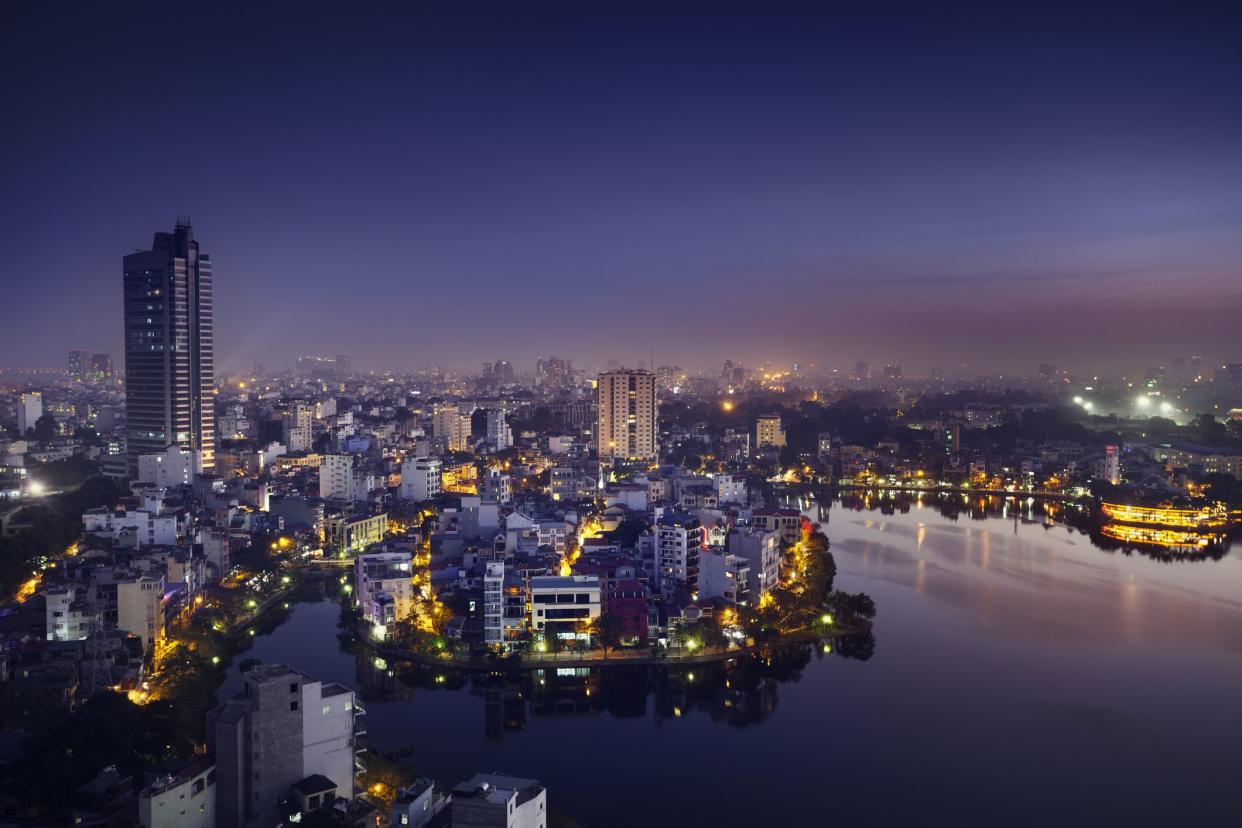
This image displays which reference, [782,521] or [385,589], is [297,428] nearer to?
[782,521]

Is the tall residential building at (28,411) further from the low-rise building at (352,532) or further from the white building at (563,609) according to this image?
the white building at (563,609)

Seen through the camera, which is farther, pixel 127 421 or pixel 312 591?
pixel 127 421

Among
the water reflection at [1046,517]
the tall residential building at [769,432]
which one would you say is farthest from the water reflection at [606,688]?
the tall residential building at [769,432]

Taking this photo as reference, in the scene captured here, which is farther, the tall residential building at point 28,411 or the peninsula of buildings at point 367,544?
the tall residential building at point 28,411

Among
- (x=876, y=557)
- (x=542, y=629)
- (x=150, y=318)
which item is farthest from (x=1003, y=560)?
(x=150, y=318)

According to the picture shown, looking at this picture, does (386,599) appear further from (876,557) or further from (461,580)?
(876,557)

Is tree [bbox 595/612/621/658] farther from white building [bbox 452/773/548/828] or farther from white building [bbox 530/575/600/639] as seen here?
white building [bbox 452/773/548/828]

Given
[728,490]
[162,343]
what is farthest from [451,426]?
[728,490]
